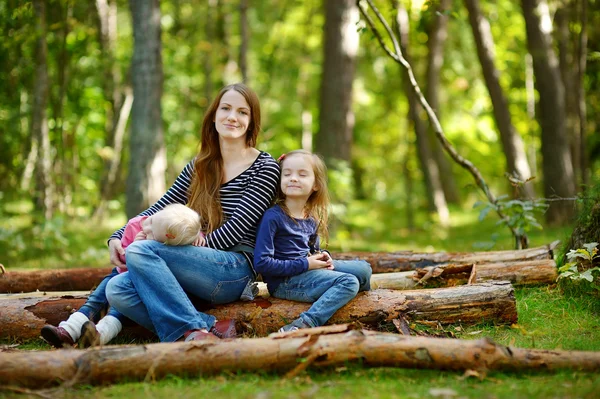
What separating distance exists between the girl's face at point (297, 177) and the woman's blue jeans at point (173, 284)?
23.4 inches

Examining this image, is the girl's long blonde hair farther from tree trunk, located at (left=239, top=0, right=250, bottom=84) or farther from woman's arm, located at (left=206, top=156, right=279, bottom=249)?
tree trunk, located at (left=239, top=0, right=250, bottom=84)

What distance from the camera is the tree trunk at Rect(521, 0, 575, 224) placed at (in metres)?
11.1

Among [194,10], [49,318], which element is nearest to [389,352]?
[49,318]

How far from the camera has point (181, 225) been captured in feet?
13.7

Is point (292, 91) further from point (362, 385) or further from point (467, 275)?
point (362, 385)

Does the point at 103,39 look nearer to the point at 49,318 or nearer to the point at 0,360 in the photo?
the point at 49,318

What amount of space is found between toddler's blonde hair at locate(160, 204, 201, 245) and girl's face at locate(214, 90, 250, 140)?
2.42 ft

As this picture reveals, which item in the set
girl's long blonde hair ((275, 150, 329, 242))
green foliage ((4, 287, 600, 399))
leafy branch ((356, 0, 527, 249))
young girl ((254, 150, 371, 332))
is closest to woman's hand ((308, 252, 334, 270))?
young girl ((254, 150, 371, 332))

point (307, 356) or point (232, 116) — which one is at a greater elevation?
point (232, 116)

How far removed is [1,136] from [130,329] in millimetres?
8708

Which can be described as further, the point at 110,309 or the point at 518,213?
the point at 518,213

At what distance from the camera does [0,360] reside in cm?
330

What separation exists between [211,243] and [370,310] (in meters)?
1.22

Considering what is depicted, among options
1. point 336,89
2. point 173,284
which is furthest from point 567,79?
point 173,284
